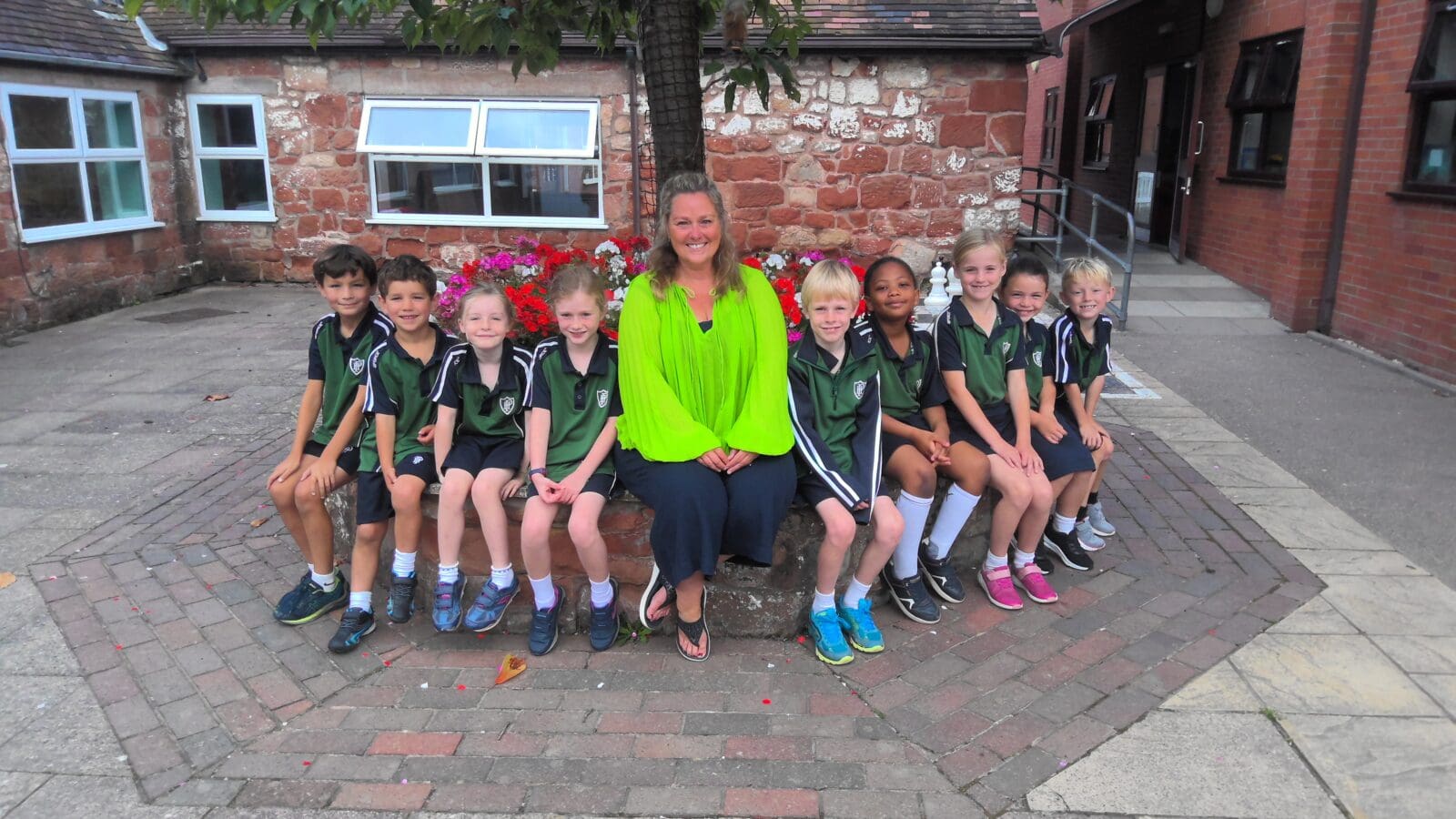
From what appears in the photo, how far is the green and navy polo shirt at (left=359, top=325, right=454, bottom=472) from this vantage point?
11.7 feet

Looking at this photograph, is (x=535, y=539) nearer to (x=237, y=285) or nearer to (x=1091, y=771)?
(x=1091, y=771)

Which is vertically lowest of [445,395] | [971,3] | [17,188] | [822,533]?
[822,533]

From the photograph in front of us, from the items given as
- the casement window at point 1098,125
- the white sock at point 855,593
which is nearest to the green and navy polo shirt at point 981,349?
the white sock at point 855,593

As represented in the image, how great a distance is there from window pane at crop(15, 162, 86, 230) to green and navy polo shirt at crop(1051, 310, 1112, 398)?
9.19 metres

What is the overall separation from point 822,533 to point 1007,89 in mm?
7657

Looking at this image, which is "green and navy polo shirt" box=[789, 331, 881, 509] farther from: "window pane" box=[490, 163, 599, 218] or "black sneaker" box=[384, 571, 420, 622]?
"window pane" box=[490, 163, 599, 218]

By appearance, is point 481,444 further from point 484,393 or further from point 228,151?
point 228,151

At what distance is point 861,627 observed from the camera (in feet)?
11.4

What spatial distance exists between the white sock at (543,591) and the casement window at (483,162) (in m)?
7.91

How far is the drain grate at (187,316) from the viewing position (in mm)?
9617

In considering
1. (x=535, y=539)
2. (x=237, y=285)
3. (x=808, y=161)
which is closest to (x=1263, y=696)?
(x=535, y=539)

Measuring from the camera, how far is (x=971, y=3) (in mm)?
9820

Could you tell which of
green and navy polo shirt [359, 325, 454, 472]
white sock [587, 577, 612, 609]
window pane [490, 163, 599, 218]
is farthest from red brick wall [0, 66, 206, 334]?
white sock [587, 577, 612, 609]

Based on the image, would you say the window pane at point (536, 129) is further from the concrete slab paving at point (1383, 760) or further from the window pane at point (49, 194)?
the concrete slab paving at point (1383, 760)
